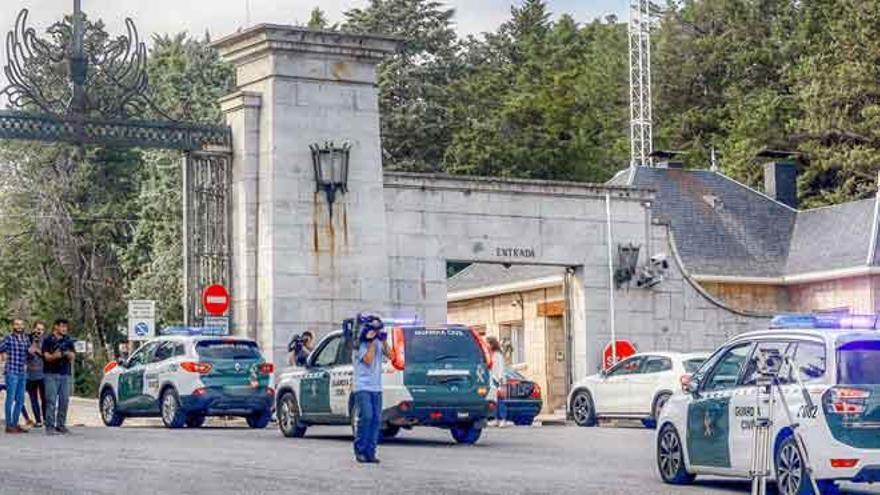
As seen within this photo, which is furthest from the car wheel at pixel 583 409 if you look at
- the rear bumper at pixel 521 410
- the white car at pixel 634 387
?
the rear bumper at pixel 521 410

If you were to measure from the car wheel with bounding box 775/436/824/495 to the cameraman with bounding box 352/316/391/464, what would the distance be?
18.3ft

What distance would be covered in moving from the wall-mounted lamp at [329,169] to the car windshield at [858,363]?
60.1 feet

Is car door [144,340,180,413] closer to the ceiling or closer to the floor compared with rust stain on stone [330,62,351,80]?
closer to the floor

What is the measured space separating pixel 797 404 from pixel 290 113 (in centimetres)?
1862

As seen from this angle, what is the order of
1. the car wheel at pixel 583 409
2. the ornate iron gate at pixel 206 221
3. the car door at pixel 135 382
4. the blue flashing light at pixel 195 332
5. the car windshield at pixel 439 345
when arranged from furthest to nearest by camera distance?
the car wheel at pixel 583 409
the ornate iron gate at pixel 206 221
the car door at pixel 135 382
the blue flashing light at pixel 195 332
the car windshield at pixel 439 345

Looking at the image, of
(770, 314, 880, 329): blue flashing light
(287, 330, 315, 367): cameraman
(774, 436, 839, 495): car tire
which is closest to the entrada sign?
(287, 330, 315, 367): cameraman

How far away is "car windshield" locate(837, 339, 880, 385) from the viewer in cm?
1692

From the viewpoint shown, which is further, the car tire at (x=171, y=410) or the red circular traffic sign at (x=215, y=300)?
the red circular traffic sign at (x=215, y=300)

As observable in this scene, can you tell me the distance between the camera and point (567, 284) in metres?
38.0

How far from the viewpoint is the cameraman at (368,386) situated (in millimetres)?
21312

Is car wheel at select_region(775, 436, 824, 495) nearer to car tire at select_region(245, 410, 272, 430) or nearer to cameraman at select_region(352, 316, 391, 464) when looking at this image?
cameraman at select_region(352, 316, 391, 464)

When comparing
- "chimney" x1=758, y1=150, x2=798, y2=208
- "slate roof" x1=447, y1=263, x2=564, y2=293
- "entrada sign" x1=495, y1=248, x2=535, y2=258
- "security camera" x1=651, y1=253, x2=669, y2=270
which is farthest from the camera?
"chimney" x1=758, y1=150, x2=798, y2=208

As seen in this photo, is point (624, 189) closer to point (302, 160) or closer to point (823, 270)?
point (302, 160)

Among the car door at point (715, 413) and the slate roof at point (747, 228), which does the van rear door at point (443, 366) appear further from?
the slate roof at point (747, 228)
